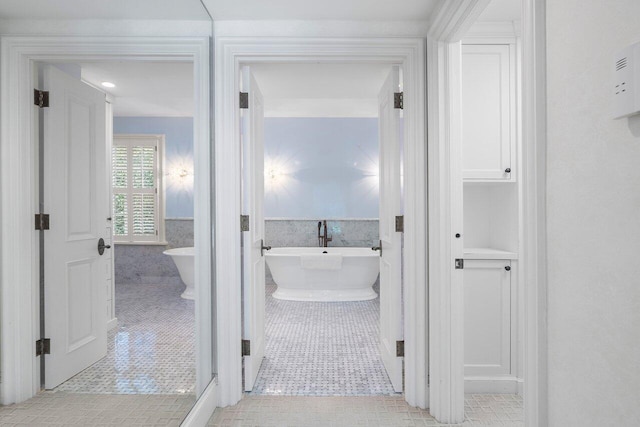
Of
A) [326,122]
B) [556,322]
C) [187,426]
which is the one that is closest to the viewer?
[556,322]

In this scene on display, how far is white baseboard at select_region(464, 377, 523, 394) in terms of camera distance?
2336 millimetres

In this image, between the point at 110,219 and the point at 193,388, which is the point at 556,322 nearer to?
the point at 110,219

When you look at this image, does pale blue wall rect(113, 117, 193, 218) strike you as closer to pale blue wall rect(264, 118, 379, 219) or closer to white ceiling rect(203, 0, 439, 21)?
white ceiling rect(203, 0, 439, 21)

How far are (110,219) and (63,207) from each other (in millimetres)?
204

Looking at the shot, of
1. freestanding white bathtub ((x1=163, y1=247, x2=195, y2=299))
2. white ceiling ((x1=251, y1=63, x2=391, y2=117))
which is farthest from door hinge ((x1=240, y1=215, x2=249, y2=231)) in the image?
white ceiling ((x1=251, y1=63, x2=391, y2=117))

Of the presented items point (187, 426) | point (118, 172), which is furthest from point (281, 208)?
point (118, 172)

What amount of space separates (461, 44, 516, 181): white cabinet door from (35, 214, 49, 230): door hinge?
215 cm

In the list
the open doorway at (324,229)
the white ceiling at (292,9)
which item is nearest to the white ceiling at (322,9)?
the white ceiling at (292,9)

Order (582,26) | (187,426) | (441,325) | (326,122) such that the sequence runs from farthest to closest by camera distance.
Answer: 1. (326,122)
2. (441,325)
3. (187,426)
4. (582,26)

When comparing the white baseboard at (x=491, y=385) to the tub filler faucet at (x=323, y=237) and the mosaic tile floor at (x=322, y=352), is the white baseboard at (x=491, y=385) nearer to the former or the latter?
the mosaic tile floor at (x=322, y=352)

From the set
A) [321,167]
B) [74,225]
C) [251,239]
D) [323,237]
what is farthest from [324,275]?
[74,225]

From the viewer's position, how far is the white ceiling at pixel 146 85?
1.06 meters

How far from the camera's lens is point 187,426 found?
176 cm

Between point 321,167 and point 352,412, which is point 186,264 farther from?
point 321,167
